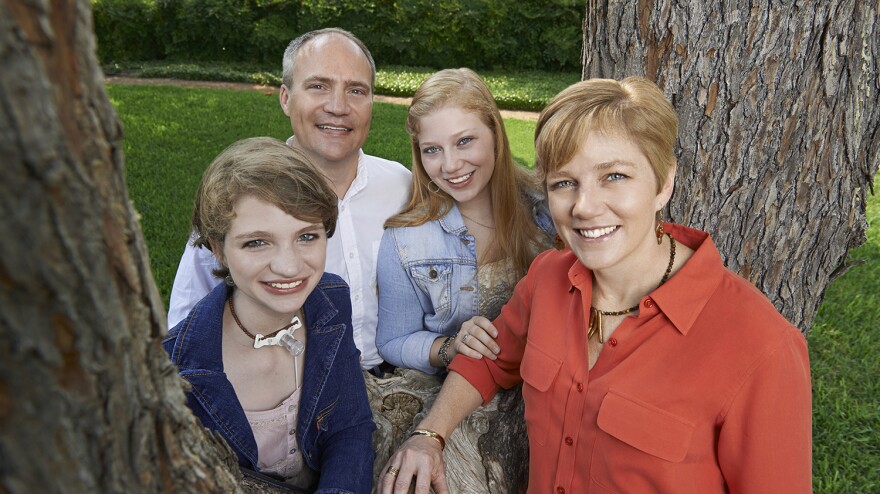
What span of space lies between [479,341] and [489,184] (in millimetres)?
880

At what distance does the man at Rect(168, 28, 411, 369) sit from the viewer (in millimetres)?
3152

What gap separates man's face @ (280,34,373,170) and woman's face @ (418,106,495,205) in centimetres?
49

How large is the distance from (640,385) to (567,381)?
0.80 feet

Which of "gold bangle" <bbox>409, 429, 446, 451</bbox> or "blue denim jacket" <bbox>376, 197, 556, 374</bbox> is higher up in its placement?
"blue denim jacket" <bbox>376, 197, 556, 374</bbox>

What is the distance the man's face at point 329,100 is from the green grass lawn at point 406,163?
1.18m

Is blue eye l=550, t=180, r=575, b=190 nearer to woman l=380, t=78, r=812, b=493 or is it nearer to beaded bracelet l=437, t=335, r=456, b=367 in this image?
woman l=380, t=78, r=812, b=493

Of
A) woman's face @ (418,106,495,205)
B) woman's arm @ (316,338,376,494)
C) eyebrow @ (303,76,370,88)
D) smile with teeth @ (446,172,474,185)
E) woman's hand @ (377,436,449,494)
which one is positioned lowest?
woman's hand @ (377,436,449,494)

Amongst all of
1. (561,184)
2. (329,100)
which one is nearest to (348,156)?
(329,100)

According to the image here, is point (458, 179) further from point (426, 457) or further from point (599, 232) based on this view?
point (426, 457)

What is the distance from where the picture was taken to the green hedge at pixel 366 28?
18406 millimetres

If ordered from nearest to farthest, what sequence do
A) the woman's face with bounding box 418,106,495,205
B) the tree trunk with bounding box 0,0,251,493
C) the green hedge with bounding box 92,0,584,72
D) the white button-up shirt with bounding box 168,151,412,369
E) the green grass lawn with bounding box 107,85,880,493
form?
the tree trunk with bounding box 0,0,251,493 < the woman's face with bounding box 418,106,495,205 < the white button-up shirt with bounding box 168,151,412,369 < the green grass lawn with bounding box 107,85,880,493 < the green hedge with bounding box 92,0,584,72

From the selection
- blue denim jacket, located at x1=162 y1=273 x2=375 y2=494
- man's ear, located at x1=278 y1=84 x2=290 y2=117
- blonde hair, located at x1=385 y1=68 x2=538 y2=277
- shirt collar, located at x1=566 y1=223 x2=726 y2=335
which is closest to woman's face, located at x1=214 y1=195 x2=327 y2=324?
blue denim jacket, located at x1=162 y1=273 x2=375 y2=494

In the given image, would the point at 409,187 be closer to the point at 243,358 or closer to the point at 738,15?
the point at 243,358

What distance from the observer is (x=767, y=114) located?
2494mm
